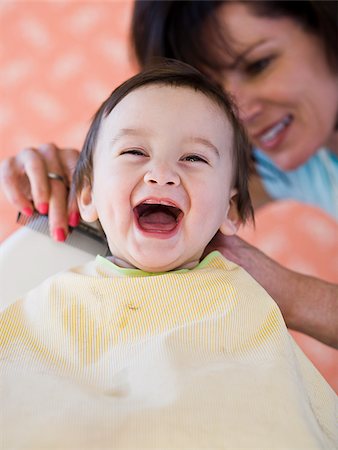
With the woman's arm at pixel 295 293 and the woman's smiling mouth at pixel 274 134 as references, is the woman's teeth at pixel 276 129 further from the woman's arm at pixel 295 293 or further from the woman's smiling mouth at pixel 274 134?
the woman's arm at pixel 295 293

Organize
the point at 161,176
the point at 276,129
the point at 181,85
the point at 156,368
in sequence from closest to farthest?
the point at 156,368, the point at 161,176, the point at 181,85, the point at 276,129

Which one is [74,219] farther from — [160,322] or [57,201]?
[160,322]

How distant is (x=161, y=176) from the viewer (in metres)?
0.94

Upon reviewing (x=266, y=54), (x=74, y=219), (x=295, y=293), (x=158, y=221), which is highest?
(x=266, y=54)

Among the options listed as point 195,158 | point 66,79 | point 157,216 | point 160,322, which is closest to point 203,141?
point 195,158

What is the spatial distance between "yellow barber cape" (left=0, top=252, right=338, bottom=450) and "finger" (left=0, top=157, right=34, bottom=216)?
26cm

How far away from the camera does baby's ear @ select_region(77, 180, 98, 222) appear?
1.10m

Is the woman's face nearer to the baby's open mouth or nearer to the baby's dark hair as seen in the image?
the baby's dark hair

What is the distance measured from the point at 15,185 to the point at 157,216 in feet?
1.22

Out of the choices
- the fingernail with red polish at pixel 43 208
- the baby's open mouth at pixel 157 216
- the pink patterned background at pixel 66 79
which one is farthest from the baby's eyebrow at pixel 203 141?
the pink patterned background at pixel 66 79

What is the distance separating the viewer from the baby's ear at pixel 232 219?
1.11 m

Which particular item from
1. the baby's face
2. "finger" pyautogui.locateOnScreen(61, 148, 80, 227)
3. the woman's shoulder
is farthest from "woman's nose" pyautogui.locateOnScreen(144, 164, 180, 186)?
the woman's shoulder

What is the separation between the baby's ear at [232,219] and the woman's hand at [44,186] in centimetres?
29

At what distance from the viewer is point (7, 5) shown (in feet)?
10.1
